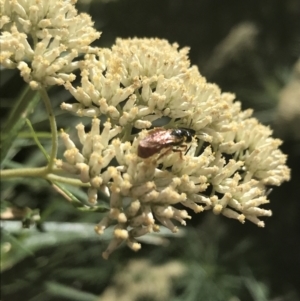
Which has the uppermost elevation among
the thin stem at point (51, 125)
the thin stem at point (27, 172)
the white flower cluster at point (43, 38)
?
the white flower cluster at point (43, 38)

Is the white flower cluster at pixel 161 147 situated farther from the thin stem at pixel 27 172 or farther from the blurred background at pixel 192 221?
the blurred background at pixel 192 221

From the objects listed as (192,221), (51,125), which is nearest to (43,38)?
(51,125)

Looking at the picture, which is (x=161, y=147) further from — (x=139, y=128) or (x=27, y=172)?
(x=27, y=172)

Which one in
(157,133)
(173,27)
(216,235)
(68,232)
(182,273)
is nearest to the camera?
(157,133)

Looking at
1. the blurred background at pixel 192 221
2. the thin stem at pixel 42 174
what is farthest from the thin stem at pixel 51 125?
the blurred background at pixel 192 221

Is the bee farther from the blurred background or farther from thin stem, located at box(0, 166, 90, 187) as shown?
the blurred background

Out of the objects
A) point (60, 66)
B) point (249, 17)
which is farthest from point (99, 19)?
point (60, 66)

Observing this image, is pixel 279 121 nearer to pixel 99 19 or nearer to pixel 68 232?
pixel 99 19
